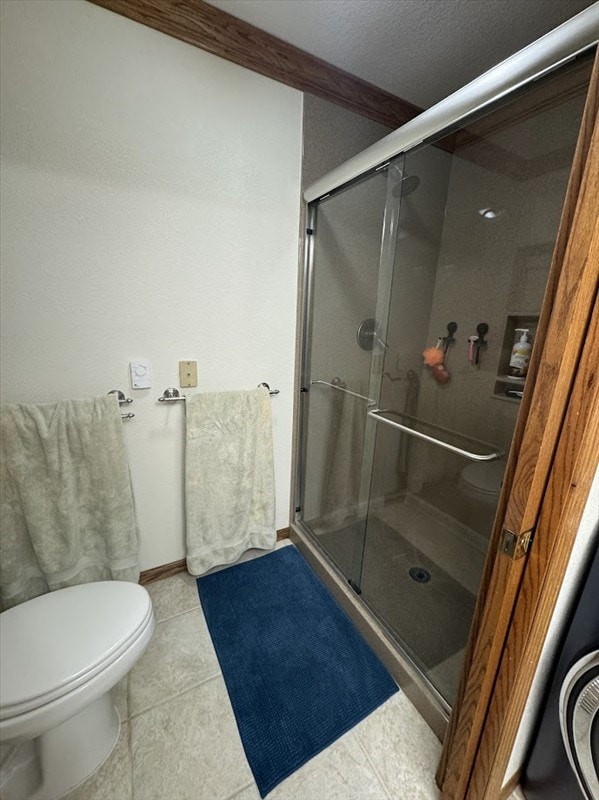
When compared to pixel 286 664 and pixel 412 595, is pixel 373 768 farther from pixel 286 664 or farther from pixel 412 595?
pixel 412 595

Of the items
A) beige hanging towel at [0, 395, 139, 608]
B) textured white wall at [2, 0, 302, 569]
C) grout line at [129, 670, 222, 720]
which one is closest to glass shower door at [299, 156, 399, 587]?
textured white wall at [2, 0, 302, 569]

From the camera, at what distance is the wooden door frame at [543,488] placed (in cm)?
52

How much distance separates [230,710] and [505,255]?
2.08 metres

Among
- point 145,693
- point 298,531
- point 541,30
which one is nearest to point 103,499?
point 145,693

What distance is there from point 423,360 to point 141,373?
1.34 metres

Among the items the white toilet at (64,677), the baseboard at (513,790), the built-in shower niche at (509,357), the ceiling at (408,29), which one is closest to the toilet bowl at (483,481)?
the built-in shower niche at (509,357)

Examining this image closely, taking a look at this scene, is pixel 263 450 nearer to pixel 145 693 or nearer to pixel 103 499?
pixel 103 499

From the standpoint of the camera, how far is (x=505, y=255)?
1.38 meters

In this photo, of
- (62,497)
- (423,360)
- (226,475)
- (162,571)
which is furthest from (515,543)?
(162,571)

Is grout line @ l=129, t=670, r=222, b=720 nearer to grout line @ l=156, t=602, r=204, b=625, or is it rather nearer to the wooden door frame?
grout line @ l=156, t=602, r=204, b=625

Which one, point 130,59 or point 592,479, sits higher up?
point 130,59

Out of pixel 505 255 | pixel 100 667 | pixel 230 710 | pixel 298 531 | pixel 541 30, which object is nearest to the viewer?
pixel 100 667

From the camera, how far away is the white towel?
1.48 m

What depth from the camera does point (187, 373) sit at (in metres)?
1.42
